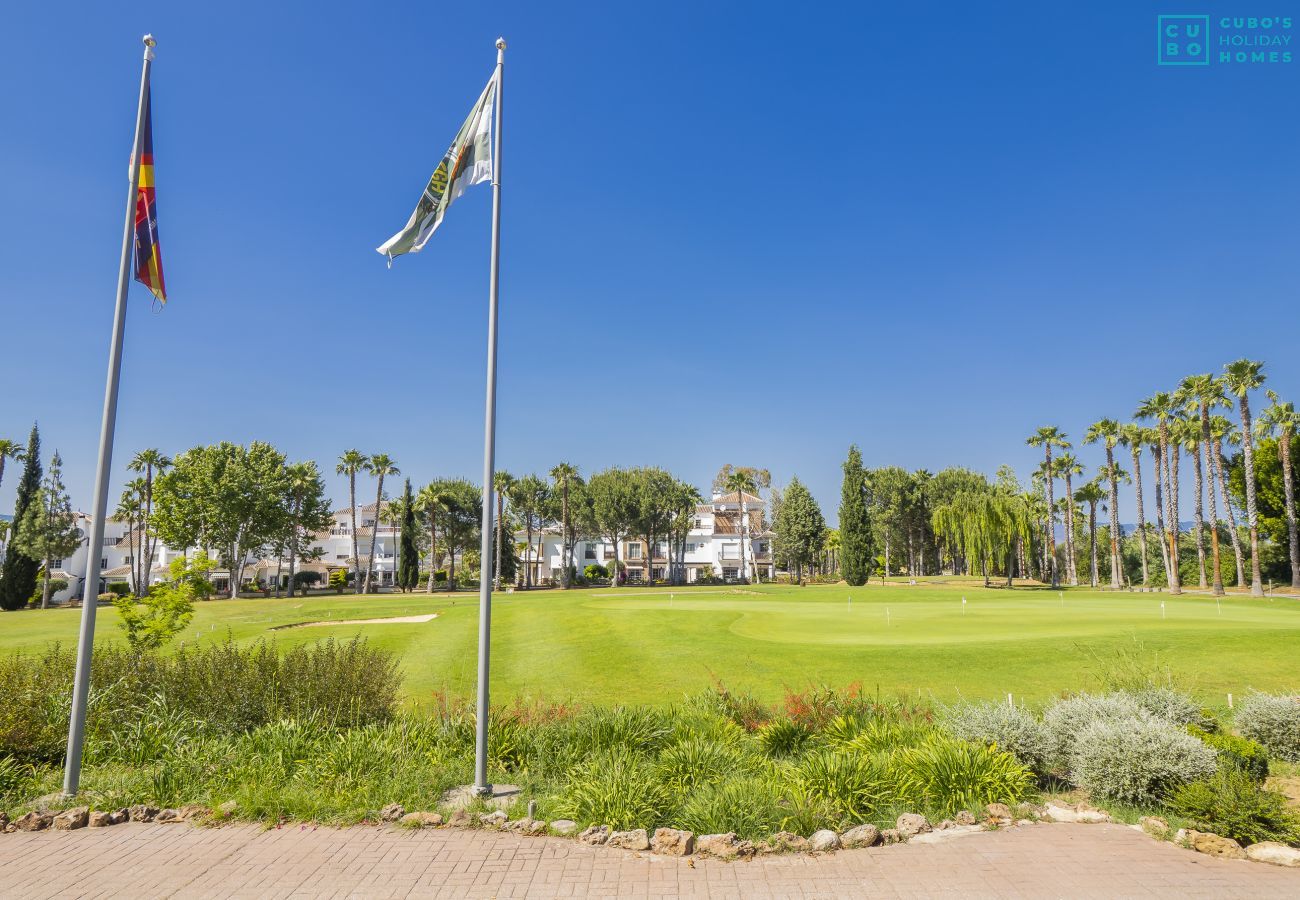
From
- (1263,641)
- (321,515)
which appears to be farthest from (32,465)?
(1263,641)

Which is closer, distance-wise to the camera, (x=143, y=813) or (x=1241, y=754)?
(x=143, y=813)

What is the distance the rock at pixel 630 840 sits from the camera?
728 cm

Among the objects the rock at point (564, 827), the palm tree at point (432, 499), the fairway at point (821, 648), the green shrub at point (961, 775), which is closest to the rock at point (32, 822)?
the rock at point (564, 827)

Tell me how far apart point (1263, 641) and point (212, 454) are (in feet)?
246

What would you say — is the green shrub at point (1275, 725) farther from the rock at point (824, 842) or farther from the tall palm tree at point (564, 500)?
the tall palm tree at point (564, 500)

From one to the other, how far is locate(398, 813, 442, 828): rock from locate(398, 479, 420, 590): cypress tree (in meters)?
72.0

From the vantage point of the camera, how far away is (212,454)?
219ft

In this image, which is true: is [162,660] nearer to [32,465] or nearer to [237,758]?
[237,758]

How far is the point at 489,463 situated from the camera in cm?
986

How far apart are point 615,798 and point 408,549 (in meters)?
73.3

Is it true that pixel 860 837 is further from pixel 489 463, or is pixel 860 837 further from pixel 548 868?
pixel 489 463

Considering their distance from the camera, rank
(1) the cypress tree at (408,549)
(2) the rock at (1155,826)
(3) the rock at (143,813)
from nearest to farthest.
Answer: (2) the rock at (1155,826) → (3) the rock at (143,813) → (1) the cypress tree at (408,549)

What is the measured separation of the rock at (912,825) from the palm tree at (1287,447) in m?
58.1

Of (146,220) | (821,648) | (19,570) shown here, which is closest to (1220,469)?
(821,648)
